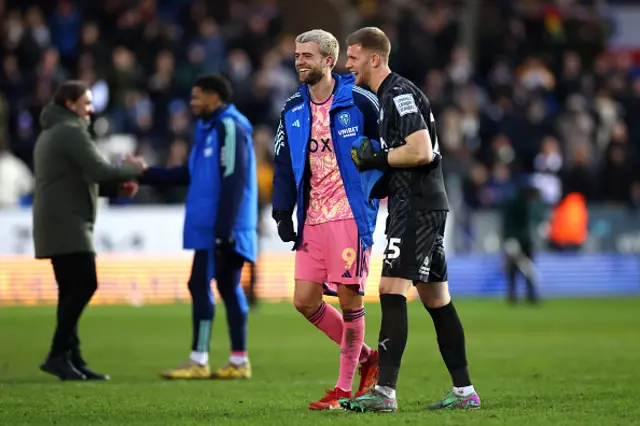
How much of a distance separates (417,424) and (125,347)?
7.59 m

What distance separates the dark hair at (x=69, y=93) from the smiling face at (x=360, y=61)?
3796mm

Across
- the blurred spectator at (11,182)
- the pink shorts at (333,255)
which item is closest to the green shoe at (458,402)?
the pink shorts at (333,255)

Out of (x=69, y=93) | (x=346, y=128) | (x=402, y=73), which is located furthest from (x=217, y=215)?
(x=402, y=73)

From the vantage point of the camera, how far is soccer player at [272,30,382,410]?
900 centimetres

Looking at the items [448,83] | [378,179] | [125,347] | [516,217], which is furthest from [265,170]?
[378,179]

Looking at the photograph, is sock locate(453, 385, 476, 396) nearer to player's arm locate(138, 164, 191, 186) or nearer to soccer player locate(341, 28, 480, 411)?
soccer player locate(341, 28, 480, 411)

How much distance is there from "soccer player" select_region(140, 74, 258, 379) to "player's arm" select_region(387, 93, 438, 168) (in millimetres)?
3387

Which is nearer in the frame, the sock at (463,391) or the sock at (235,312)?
the sock at (463,391)

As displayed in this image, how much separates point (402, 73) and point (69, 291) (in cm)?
1855

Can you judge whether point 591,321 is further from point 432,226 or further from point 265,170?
point 432,226

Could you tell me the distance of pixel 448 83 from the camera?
28938 millimetres

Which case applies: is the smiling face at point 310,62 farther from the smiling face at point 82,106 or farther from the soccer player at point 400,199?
the smiling face at point 82,106

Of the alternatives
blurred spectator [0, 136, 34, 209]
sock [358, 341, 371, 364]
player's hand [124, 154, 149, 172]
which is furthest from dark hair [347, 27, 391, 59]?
blurred spectator [0, 136, 34, 209]

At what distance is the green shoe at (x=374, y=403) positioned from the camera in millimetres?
8383
